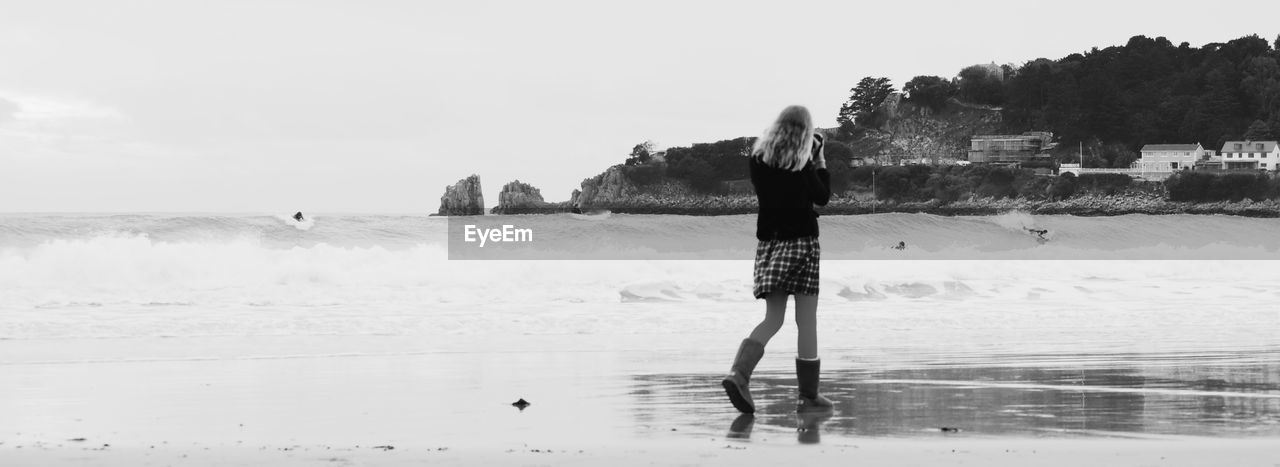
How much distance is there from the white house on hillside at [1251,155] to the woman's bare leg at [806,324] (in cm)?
13216

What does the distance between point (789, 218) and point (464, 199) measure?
330ft

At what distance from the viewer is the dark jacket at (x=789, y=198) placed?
18.2ft

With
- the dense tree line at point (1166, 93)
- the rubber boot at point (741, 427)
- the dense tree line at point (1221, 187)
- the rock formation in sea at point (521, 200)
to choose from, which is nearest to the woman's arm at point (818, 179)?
the rubber boot at point (741, 427)

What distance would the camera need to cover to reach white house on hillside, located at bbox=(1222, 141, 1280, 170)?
4983 inches

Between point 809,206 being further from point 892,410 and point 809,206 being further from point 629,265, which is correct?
point 629,265

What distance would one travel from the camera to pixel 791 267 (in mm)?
5551

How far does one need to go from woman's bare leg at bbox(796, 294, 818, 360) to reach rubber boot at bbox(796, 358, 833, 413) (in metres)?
0.07

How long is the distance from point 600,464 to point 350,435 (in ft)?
3.63

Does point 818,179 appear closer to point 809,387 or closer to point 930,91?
point 809,387

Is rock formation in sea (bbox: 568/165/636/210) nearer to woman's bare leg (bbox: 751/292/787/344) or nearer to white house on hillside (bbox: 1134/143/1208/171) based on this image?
white house on hillside (bbox: 1134/143/1208/171)

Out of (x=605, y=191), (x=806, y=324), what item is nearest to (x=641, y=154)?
(x=605, y=191)

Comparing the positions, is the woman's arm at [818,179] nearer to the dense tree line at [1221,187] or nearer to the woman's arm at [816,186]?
the woman's arm at [816,186]

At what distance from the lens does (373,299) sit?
1426cm

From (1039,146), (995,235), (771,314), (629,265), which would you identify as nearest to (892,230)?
(995,235)
